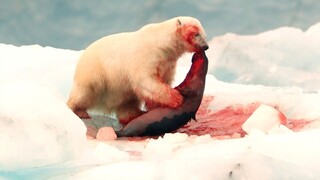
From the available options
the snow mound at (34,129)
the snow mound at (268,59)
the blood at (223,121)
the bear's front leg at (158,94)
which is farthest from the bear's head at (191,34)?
the snow mound at (268,59)

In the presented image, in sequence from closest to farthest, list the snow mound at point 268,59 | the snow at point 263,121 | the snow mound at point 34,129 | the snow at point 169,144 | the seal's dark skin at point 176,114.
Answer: the snow at point 169,144
the snow mound at point 34,129
the snow at point 263,121
the seal's dark skin at point 176,114
the snow mound at point 268,59

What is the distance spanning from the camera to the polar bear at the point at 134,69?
308 cm

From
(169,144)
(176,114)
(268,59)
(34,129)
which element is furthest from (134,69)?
(268,59)

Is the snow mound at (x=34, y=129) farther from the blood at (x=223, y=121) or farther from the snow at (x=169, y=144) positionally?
the blood at (x=223, y=121)

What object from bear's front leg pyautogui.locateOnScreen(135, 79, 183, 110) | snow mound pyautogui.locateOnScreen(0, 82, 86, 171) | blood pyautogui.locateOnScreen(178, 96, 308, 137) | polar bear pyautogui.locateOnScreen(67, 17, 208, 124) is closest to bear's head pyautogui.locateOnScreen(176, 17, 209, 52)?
polar bear pyautogui.locateOnScreen(67, 17, 208, 124)

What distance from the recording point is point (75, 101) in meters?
3.26

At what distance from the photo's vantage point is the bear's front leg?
301 cm

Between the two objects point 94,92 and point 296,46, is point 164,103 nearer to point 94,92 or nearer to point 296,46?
point 94,92

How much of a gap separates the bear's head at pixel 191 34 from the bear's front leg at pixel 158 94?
0.67 ft

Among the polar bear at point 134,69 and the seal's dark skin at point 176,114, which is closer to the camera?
the seal's dark skin at point 176,114

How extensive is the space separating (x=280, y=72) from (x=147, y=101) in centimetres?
243

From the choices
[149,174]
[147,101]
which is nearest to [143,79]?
[147,101]

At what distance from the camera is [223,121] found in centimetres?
321

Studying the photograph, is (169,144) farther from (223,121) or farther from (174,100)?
(223,121)
